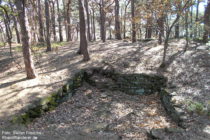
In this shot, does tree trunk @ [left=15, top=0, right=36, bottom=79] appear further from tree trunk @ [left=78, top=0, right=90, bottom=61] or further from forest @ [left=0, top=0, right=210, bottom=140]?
tree trunk @ [left=78, top=0, right=90, bottom=61]

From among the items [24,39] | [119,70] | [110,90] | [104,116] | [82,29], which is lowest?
[104,116]

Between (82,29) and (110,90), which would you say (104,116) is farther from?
(82,29)

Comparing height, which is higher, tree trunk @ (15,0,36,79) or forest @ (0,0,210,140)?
tree trunk @ (15,0,36,79)

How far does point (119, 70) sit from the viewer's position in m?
8.20

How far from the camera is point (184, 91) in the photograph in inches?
237

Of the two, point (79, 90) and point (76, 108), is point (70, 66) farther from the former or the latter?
point (76, 108)

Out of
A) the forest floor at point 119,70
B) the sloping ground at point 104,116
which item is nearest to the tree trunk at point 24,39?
the forest floor at point 119,70

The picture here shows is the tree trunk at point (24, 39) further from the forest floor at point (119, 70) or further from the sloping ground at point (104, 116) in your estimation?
the sloping ground at point (104, 116)

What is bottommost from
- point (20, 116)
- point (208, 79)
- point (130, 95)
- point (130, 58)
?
point (130, 95)

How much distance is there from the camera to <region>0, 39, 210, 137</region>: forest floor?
5.45 m

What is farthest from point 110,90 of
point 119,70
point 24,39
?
point 24,39

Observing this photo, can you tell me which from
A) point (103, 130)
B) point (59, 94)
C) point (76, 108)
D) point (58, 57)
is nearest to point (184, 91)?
point (103, 130)

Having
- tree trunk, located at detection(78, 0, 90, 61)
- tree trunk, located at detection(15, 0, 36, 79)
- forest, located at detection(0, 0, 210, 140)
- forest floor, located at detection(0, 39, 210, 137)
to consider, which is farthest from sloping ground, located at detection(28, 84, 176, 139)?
tree trunk, located at detection(78, 0, 90, 61)

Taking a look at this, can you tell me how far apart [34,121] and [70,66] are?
4179mm
